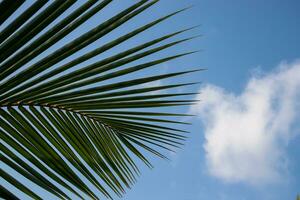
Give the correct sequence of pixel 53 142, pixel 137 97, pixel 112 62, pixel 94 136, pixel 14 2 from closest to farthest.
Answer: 1. pixel 14 2
2. pixel 112 62
3. pixel 53 142
4. pixel 137 97
5. pixel 94 136

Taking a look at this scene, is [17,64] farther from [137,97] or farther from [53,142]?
[137,97]

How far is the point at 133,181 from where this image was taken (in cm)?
207

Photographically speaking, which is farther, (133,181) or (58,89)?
(133,181)

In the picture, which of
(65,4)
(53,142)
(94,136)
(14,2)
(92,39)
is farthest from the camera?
(94,136)

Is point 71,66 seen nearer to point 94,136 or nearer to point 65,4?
point 65,4

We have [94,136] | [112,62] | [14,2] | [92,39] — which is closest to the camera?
[14,2]

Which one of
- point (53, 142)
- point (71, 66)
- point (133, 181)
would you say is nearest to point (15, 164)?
point (53, 142)

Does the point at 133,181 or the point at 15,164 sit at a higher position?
the point at 133,181

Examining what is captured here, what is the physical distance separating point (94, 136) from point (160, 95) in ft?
1.14

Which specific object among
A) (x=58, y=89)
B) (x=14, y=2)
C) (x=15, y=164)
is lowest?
(x=15, y=164)

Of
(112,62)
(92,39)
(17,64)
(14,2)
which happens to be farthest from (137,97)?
(14,2)

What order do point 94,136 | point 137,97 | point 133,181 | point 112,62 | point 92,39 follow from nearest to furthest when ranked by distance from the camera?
1. point 92,39
2. point 112,62
3. point 137,97
4. point 94,136
5. point 133,181

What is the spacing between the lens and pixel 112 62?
1287mm

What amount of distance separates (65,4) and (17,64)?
0.23 metres
